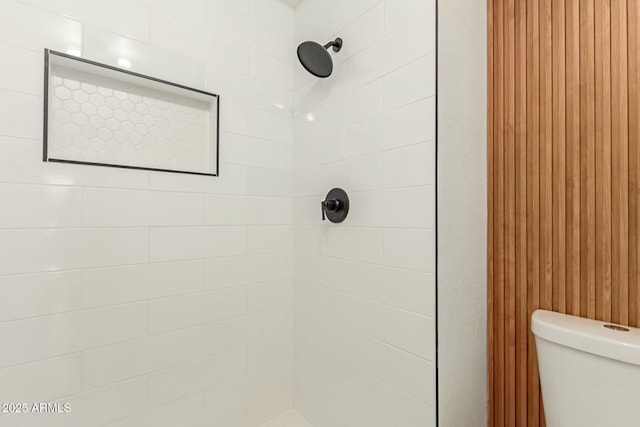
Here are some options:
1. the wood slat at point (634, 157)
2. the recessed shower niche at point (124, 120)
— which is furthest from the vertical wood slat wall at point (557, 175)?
the recessed shower niche at point (124, 120)

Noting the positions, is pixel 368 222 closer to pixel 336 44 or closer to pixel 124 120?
pixel 336 44

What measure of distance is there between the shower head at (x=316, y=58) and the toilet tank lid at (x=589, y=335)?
44.4 inches

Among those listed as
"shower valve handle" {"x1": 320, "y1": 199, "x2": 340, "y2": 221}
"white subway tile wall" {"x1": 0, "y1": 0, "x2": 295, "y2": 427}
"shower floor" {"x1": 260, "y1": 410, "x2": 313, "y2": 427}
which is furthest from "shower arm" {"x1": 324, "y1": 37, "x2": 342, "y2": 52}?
"shower floor" {"x1": 260, "y1": 410, "x2": 313, "y2": 427}

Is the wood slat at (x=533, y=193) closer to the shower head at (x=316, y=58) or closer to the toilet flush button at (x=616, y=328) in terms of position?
the toilet flush button at (x=616, y=328)

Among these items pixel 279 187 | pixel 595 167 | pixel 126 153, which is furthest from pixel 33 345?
pixel 595 167

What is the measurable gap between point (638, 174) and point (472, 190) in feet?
1.33

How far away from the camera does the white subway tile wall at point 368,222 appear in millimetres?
940

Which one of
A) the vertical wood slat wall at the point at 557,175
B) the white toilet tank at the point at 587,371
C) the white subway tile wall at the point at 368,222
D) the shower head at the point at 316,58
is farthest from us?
the shower head at the point at 316,58

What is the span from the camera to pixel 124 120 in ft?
3.56

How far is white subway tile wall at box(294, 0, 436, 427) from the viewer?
940 mm

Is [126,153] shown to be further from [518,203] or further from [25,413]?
[518,203]

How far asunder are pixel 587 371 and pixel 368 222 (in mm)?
721

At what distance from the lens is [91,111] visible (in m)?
1.02

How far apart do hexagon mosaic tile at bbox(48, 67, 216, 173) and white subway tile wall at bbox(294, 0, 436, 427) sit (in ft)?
1.55
